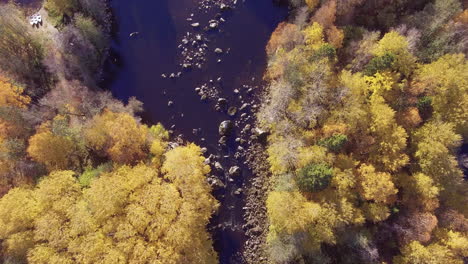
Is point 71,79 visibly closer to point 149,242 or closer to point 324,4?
point 149,242

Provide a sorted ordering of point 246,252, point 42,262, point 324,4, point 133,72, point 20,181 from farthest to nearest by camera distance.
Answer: point 133,72 < point 246,252 < point 324,4 < point 20,181 < point 42,262

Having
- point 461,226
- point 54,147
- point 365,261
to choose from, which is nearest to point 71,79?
point 54,147

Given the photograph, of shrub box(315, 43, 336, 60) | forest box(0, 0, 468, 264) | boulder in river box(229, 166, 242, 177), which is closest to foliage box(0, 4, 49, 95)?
forest box(0, 0, 468, 264)

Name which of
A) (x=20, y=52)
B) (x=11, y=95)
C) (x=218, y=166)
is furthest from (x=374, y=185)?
(x=20, y=52)

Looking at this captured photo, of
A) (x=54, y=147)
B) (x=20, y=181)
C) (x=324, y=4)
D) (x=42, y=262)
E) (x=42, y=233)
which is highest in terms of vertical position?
(x=324, y=4)

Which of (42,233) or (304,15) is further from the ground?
(304,15)
